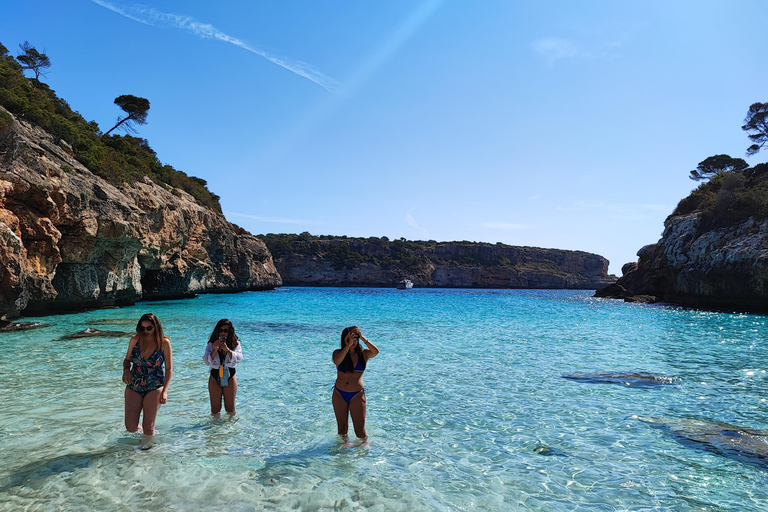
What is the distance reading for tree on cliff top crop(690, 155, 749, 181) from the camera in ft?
192

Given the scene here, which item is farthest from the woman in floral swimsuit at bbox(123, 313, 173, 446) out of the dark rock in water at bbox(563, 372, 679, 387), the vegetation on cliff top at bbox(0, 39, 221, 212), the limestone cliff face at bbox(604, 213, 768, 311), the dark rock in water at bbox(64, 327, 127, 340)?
the limestone cliff face at bbox(604, 213, 768, 311)

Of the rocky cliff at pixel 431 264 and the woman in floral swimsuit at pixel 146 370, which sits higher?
the rocky cliff at pixel 431 264

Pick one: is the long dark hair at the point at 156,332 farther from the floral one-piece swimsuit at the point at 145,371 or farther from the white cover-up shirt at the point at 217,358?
the white cover-up shirt at the point at 217,358

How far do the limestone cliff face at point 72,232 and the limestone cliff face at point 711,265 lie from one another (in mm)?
40486

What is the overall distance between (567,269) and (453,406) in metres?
143

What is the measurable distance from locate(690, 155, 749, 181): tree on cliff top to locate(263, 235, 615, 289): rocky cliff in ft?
230

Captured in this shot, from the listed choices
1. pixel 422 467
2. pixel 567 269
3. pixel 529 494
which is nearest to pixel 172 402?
pixel 422 467

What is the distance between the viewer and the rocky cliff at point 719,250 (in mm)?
32750

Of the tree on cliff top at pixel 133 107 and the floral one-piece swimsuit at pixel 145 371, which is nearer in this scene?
the floral one-piece swimsuit at pixel 145 371

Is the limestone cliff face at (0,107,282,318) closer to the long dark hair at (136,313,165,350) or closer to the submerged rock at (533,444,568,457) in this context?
the long dark hair at (136,313,165,350)

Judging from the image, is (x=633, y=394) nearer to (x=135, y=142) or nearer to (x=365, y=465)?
(x=365, y=465)

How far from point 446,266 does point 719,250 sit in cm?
9474

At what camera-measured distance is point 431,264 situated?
423 feet

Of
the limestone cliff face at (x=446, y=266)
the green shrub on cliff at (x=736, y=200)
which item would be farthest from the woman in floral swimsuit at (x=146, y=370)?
the limestone cliff face at (x=446, y=266)
